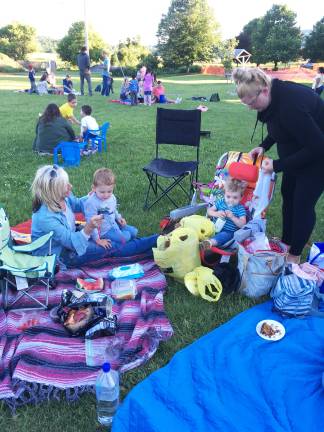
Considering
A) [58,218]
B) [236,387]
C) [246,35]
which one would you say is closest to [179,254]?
[58,218]

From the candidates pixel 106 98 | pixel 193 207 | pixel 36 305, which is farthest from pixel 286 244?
pixel 106 98

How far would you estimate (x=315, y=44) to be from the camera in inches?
1642

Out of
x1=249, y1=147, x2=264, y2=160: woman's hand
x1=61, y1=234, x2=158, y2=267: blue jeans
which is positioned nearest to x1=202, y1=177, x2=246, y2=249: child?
x1=249, y1=147, x2=264, y2=160: woman's hand

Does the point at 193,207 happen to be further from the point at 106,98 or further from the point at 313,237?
the point at 106,98

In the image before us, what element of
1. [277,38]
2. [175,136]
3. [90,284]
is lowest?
[90,284]

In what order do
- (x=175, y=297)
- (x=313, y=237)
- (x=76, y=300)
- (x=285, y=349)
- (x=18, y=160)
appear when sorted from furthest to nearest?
(x=18, y=160) → (x=313, y=237) → (x=175, y=297) → (x=76, y=300) → (x=285, y=349)

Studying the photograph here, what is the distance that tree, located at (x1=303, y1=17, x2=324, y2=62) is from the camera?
4114 centimetres

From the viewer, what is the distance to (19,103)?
15227mm

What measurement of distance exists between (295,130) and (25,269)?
2367 millimetres

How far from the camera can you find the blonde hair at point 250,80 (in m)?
2.93

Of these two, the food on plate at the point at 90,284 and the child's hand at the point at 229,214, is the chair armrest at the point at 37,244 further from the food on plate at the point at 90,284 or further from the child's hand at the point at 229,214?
the child's hand at the point at 229,214

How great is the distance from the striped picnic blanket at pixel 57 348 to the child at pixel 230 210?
980 mm

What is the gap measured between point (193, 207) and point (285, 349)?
Answer: 83.3 inches

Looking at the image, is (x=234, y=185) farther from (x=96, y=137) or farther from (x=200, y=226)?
(x=96, y=137)
